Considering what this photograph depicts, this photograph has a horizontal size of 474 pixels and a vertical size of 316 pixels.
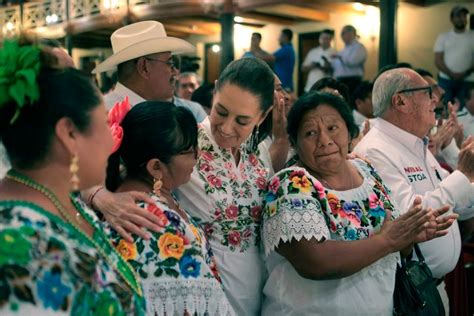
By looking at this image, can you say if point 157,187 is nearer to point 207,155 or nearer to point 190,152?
point 190,152

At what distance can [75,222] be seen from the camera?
1682 millimetres

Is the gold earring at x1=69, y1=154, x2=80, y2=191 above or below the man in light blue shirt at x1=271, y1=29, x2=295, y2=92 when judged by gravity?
above

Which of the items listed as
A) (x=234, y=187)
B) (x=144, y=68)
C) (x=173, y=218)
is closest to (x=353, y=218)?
(x=234, y=187)

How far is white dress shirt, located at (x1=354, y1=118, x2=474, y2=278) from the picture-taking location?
331 cm

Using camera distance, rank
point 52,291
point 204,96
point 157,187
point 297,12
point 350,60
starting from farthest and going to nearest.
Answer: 1. point 297,12
2. point 350,60
3. point 204,96
4. point 157,187
5. point 52,291

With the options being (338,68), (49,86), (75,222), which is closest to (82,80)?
(49,86)

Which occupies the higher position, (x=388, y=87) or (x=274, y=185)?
(x=388, y=87)

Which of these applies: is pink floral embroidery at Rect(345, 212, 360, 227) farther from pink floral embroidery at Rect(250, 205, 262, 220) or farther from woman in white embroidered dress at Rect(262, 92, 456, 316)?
pink floral embroidery at Rect(250, 205, 262, 220)

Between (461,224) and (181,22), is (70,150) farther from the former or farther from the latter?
(181,22)

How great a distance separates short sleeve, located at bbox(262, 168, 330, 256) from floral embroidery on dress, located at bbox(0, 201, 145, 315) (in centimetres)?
99

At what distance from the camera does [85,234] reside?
1.66m

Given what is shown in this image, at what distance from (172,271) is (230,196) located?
2.26ft

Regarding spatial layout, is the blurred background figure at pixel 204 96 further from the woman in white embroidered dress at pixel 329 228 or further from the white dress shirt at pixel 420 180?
the woman in white embroidered dress at pixel 329 228

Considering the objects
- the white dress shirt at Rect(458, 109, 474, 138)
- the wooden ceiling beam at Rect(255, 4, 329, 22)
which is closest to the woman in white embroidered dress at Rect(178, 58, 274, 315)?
the white dress shirt at Rect(458, 109, 474, 138)
